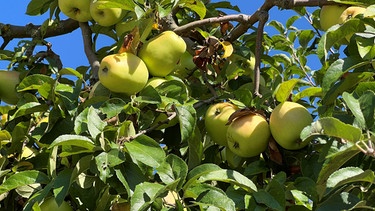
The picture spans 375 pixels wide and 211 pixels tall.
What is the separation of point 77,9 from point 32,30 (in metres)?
0.45

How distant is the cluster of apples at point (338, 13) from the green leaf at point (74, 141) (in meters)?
0.62

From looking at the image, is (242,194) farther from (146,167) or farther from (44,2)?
(44,2)

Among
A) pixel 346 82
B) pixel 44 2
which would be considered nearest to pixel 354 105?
pixel 346 82

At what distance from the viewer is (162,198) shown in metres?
1.30

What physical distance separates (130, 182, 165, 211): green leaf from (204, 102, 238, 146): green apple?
0.38 meters

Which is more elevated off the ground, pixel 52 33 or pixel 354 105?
pixel 52 33

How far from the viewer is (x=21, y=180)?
1459 millimetres

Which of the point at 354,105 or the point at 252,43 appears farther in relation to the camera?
the point at 252,43

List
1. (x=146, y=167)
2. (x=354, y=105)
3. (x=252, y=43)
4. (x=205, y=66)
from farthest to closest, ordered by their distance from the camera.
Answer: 1. (x=252, y=43)
2. (x=205, y=66)
3. (x=146, y=167)
4. (x=354, y=105)

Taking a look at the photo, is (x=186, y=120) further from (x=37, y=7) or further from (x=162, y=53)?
(x=37, y=7)

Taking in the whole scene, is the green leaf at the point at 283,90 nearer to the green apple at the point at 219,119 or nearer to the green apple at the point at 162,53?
the green apple at the point at 219,119

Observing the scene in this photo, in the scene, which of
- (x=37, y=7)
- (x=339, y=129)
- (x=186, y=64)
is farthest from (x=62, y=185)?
(x=37, y=7)

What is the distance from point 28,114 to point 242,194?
2.50 feet

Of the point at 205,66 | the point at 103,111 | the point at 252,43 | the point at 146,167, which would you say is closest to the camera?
the point at 146,167
